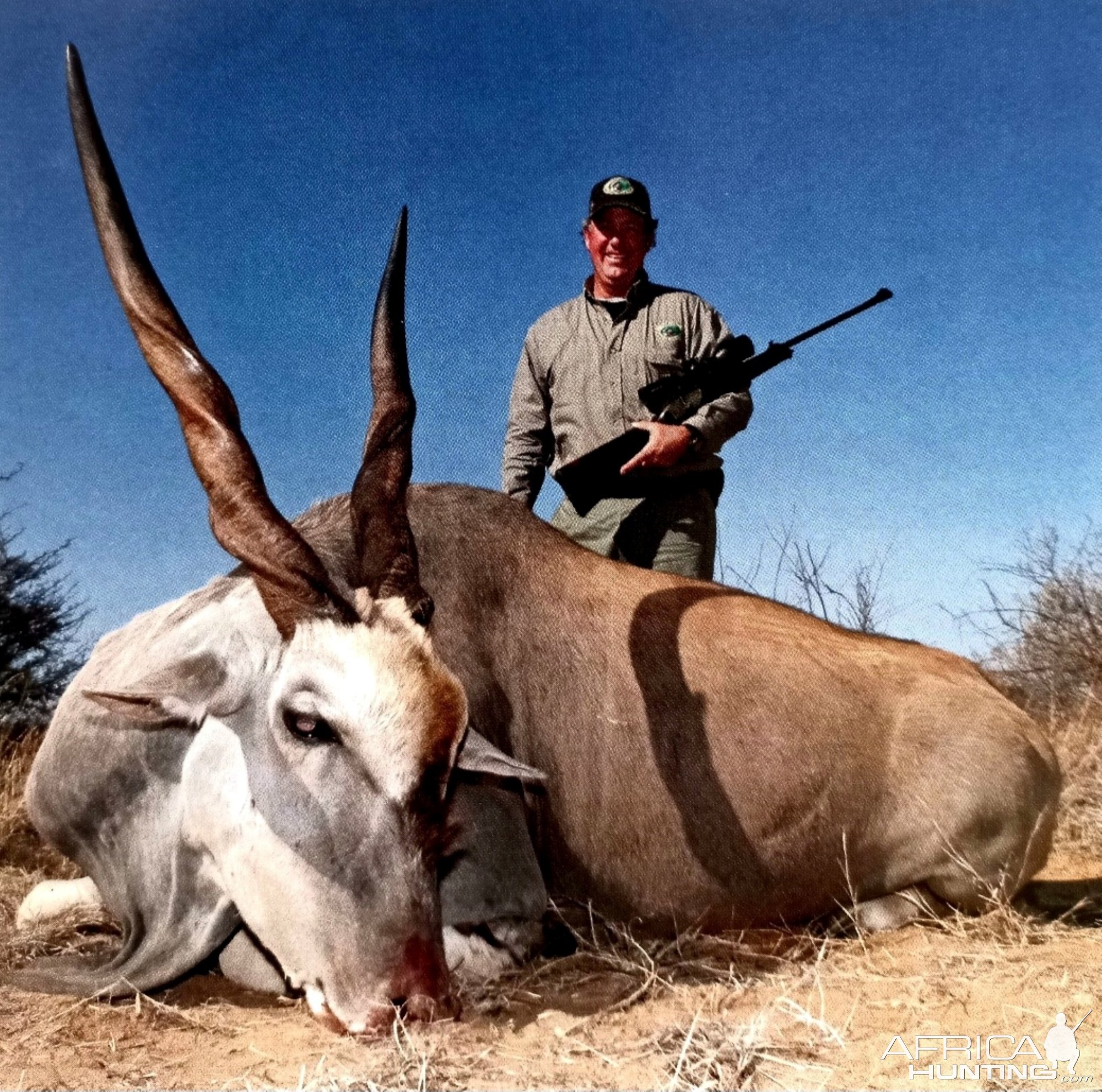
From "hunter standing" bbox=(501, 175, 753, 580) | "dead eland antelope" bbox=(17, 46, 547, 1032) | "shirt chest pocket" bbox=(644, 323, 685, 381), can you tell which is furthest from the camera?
"shirt chest pocket" bbox=(644, 323, 685, 381)

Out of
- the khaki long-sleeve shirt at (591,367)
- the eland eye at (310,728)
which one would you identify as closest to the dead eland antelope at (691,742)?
the eland eye at (310,728)

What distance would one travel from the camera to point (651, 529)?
5.04 m

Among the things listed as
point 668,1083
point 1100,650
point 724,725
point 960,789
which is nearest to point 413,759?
point 668,1083

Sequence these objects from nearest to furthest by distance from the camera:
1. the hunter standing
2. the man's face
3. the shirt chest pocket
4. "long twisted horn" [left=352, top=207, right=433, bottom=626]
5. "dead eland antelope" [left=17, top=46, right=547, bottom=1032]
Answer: "dead eland antelope" [left=17, top=46, right=547, bottom=1032]
"long twisted horn" [left=352, top=207, right=433, bottom=626]
the hunter standing
the shirt chest pocket
the man's face

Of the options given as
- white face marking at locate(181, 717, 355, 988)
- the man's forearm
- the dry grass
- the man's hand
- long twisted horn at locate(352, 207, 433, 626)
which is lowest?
the dry grass

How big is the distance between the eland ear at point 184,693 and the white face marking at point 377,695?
0.60 ft

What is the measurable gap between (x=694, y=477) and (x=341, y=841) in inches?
111

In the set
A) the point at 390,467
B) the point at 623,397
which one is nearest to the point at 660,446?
the point at 623,397

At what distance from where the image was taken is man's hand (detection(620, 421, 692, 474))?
4.50m

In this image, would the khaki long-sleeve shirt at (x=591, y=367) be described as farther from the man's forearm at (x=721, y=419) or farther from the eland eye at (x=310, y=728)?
the eland eye at (x=310, y=728)

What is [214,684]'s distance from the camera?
289 centimetres

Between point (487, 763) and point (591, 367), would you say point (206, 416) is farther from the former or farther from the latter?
point (591, 367)

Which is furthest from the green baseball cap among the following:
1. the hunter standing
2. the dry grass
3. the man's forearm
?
the dry grass

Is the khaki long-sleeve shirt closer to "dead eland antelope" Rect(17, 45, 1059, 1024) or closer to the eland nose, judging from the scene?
"dead eland antelope" Rect(17, 45, 1059, 1024)
